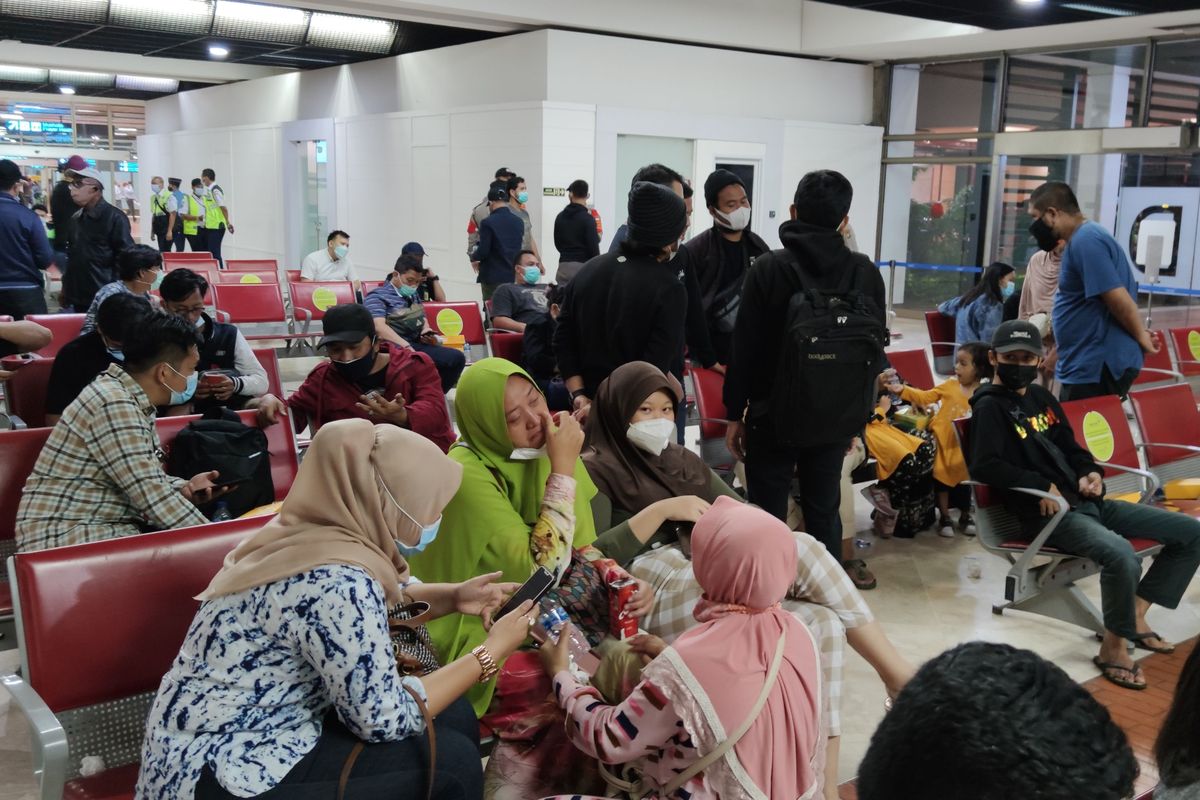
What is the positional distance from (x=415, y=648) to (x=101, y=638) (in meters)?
0.64

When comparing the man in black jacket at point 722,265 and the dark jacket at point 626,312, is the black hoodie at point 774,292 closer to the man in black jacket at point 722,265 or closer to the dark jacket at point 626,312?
the dark jacket at point 626,312

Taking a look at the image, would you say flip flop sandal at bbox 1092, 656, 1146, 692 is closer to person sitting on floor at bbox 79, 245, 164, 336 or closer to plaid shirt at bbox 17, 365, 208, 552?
plaid shirt at bbox 17, 365, 208, 552

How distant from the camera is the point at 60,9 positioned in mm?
11539

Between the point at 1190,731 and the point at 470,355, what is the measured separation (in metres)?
5.96

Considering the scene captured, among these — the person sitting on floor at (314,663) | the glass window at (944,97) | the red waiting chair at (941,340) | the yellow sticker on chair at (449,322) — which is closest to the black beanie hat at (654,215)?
the person sitting on floor at (314,663)

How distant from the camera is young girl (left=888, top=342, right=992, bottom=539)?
4.96 m

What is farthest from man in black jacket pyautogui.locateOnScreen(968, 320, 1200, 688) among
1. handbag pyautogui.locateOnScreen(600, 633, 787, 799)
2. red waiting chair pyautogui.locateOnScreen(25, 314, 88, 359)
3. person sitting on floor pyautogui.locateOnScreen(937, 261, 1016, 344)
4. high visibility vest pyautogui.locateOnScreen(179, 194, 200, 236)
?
high visibility vest pyautogui.locateOnScreen(179, 194, 200, 236)

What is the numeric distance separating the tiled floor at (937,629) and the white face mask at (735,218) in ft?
Result: 5.38

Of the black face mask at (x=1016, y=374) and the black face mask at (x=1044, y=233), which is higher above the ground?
the black face mask at (x=1044, y=233)

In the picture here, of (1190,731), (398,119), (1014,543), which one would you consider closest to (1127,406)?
(1014,543)

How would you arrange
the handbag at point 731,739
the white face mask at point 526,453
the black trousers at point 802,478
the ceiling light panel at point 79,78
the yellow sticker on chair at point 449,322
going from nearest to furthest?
the handbag at point 731,739 < the white face mask at point 526,453 < the black trousers at point 802,478 < the yellow sticker on chair at point 449,322 < the ceiling light panel at point 79,78

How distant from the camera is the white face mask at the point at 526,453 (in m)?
2.68

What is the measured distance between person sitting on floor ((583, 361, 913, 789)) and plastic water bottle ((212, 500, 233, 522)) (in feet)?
3.74

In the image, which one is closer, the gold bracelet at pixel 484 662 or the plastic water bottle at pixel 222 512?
the gold bracelet at pixel 484 662
